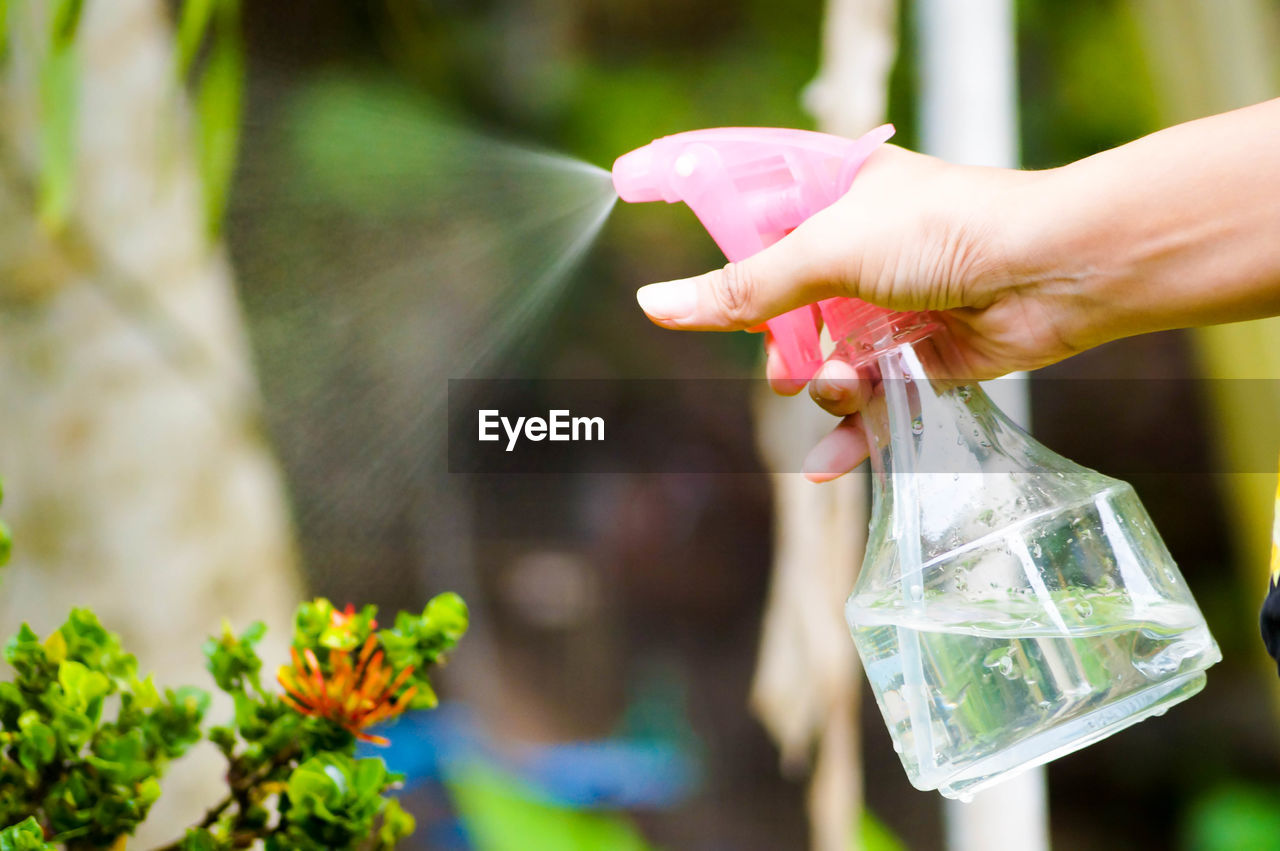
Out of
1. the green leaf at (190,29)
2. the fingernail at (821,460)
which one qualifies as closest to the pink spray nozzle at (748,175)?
the fingernail at (821,460)

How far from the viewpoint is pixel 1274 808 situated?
138cm

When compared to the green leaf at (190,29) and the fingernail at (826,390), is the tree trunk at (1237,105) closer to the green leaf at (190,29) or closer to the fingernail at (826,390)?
the fingernail at (826,390)

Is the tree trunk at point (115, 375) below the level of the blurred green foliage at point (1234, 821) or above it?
above

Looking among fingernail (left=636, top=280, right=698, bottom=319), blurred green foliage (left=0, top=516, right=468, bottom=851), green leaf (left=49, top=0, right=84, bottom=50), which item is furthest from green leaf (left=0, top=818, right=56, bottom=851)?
green leaf (left=49, top=0, right=84, bottom=50)

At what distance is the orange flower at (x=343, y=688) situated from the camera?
458 mm

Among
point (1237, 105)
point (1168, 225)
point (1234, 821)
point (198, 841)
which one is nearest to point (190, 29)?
point (198, 841)

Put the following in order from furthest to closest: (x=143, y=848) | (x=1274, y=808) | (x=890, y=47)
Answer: (x=1274, y=808)
(x=890, y=47)
(x=143, y=848)

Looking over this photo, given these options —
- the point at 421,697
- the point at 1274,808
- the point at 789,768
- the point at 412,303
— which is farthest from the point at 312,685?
the point at 1274,808

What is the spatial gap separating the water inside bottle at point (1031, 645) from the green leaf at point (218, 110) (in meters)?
0.91

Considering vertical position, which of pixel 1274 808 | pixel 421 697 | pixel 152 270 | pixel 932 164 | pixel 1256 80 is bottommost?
pixel 1274 808

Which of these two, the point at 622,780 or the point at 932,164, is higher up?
the point at 932,164

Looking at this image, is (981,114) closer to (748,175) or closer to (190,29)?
(748,175)

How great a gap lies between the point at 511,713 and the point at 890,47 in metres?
1.14

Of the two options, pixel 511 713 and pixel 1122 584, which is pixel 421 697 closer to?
pixel 1122 584
